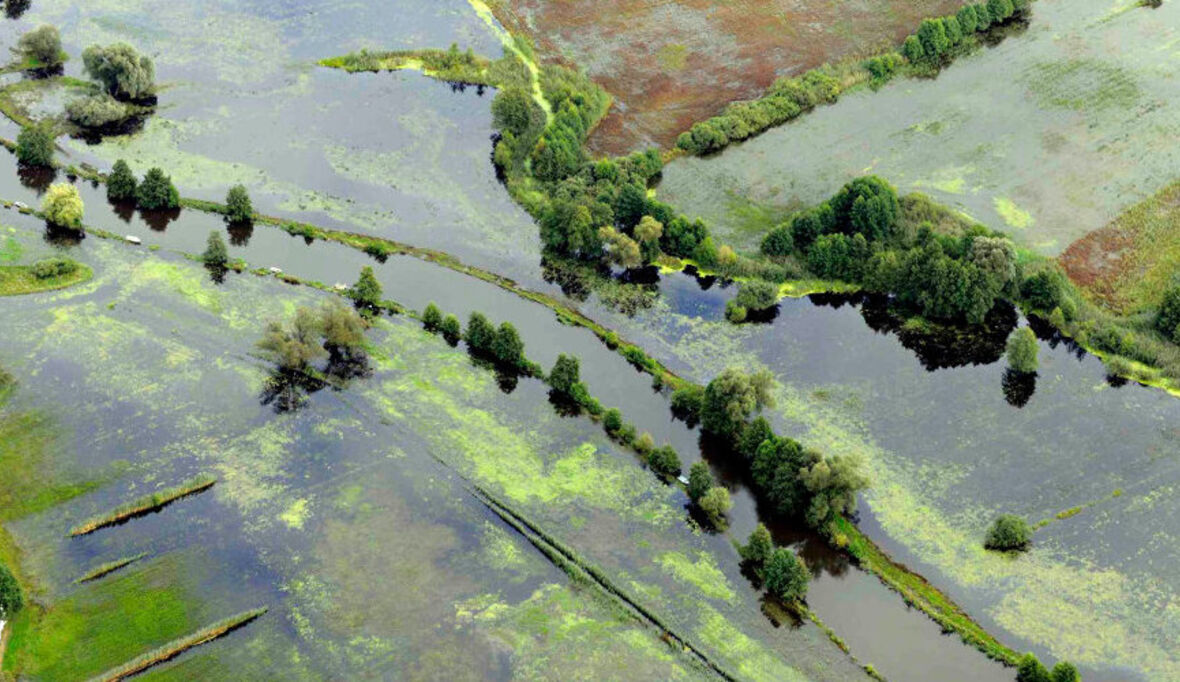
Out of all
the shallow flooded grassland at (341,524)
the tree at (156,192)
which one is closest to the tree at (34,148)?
the tree at (156,192)

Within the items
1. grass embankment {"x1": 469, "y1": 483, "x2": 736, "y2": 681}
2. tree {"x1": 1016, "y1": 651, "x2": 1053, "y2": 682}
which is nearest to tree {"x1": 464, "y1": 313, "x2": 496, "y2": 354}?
grass embankment {"x1": 469, "y1": 483, "x2": 736, "y2": 681}

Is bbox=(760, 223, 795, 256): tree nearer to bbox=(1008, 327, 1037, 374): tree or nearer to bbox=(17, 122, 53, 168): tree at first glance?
bbox=(1008, 327, 1037, 374): tree

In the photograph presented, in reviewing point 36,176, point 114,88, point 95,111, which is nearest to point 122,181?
point 36,176

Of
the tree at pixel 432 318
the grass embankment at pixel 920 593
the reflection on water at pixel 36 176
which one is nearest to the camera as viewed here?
the grass embankment at pixel 920 593

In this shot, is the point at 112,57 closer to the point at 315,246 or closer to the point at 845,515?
the point at 315,246

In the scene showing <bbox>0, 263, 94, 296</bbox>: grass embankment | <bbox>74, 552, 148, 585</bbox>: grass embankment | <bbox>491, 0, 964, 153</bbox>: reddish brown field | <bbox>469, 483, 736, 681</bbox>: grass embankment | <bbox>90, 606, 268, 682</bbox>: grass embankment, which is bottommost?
<bbox>90, 606, 268, 682</bbox>: grass embankment

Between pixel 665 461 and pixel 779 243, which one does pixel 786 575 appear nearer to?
pixel 665 461

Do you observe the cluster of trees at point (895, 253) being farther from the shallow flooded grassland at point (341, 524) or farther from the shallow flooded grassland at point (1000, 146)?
the shallow flooded grassland at point (341, 524)
